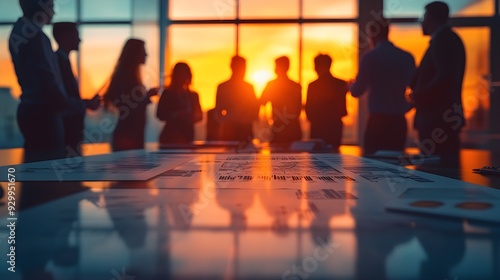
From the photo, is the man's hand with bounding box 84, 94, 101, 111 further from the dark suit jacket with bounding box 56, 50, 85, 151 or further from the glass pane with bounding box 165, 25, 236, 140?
the glass pane with bounding box 165, 25, 236, 140

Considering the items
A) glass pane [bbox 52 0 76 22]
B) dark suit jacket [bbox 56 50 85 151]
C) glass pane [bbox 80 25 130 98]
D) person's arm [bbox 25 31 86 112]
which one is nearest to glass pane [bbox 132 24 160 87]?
glass pane [bbox 80 25 130 98]

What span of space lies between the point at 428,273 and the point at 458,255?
0.04m

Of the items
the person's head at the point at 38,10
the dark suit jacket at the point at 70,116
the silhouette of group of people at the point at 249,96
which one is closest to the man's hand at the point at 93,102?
the silhouette of group of people at the point at 249,96

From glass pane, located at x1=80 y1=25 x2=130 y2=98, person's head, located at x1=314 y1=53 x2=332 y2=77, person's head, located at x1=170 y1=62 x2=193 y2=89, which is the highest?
glass pane, located at x1=80 y1=25 x2=130 y2=98

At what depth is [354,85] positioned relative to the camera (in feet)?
7.43

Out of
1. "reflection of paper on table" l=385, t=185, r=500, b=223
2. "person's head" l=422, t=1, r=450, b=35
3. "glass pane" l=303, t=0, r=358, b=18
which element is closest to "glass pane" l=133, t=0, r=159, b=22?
"glass pane" l=303, t=0, r=358, b=18

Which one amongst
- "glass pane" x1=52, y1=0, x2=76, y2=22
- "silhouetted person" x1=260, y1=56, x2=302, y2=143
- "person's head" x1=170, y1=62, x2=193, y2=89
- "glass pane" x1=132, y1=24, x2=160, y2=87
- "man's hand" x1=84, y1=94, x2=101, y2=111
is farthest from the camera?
"glass pane" x1=132, y1=24, x2=160, y2=87

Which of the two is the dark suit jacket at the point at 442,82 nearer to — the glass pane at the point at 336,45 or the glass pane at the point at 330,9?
the glass pane at the point at 336,45

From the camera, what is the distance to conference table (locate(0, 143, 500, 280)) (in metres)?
0.23

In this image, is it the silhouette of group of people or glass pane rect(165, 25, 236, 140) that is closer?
the silhouette of group of people

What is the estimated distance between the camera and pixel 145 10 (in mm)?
6277

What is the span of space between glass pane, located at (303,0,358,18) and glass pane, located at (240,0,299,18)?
0.66 ft

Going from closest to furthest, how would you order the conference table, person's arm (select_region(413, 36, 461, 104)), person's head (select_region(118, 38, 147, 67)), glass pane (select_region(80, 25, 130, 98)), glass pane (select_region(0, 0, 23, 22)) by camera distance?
the conference table → person's arm (select_region(413, 36, 461, 104)) → person's head (select_region(118, 38, 147, 67)) → glass pane (select_region(0, 0, 23, 22)) → glass pane (select_region(80, 25, 130, 98))

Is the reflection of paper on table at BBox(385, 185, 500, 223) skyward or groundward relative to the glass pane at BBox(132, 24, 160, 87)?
groundward
